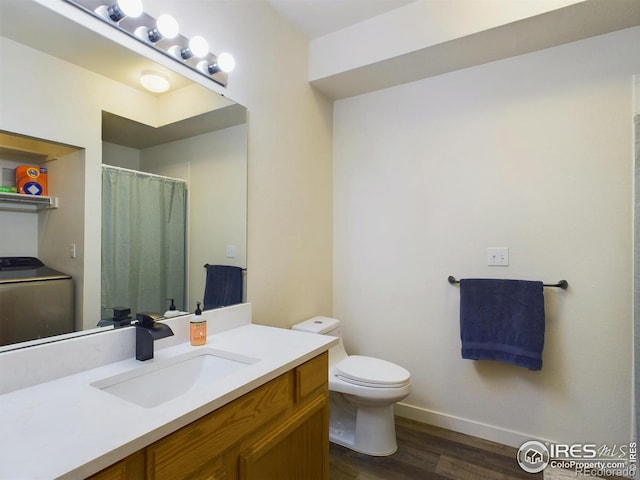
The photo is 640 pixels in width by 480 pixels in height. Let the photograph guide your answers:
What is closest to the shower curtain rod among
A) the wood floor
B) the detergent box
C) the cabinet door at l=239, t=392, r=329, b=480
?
the detergent box

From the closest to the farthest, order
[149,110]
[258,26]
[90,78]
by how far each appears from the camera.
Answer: [90,78] < [149,110] < [258,26]

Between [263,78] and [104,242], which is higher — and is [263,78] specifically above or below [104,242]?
above

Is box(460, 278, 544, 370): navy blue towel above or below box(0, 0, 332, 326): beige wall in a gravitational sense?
below

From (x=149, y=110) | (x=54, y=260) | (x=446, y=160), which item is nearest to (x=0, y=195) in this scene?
(x=54, y=260)

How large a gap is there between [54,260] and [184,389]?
61 centimetres

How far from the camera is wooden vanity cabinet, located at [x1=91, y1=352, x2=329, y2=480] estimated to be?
0.74 metres

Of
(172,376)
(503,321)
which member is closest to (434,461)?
(503,321)

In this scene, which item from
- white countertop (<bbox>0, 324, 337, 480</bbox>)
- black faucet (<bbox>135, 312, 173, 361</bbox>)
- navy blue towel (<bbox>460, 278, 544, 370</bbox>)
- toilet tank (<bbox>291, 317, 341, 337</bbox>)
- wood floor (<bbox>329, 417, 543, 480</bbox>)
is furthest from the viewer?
toilet tank (<bbox>291, 317, 341, 337</bbox>)

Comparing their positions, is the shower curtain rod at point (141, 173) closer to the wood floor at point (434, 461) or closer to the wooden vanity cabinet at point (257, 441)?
the wooden vanity cabinet at point (257, 441)

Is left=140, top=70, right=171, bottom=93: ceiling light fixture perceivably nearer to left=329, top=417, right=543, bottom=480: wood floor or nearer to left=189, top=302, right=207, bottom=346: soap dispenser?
left=189, top=302, right=207, bottom=346: soap dispenser

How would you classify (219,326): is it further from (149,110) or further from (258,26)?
(258,26)

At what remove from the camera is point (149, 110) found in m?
1.36

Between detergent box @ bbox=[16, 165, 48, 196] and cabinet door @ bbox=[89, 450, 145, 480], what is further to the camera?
detergent box @ bbox=[16, 165, 48, 196]

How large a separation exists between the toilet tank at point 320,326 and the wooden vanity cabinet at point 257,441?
0.67 meters
